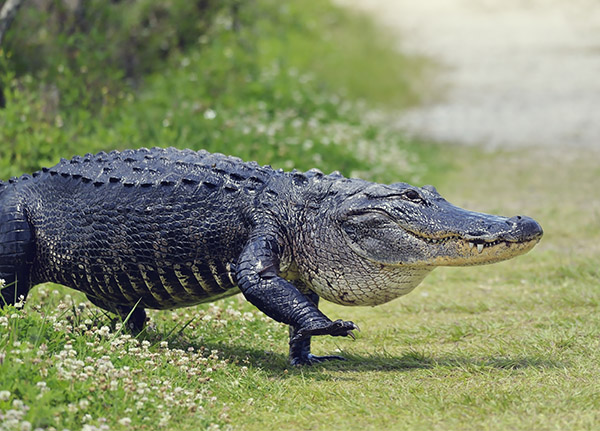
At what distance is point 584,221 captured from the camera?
25.6 feet

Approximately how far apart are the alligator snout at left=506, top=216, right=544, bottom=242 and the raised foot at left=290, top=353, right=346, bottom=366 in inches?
45.4

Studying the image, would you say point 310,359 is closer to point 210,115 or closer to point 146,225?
point 146,225

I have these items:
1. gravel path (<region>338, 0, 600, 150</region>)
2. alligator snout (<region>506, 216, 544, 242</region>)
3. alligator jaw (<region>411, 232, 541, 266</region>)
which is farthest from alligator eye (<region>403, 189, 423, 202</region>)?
gravel path (<region>338, 0, 600, 150</region>)

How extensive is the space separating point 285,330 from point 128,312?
3.05ft

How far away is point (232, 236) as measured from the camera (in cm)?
429

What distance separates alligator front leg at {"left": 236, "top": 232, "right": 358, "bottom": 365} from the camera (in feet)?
13.1

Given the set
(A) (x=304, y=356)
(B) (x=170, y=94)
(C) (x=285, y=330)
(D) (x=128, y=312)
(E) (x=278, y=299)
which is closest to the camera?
(E) (x=278, y=299)

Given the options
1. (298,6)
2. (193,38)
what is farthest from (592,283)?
(298,6)

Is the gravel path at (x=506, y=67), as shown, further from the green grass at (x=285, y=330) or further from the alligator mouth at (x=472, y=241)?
the alligator mouth at (x=472, y=241)

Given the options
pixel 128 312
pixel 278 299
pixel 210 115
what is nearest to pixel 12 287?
pixel 128 312

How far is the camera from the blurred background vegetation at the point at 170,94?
7.66 m

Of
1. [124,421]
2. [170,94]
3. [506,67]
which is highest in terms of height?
[506,67]

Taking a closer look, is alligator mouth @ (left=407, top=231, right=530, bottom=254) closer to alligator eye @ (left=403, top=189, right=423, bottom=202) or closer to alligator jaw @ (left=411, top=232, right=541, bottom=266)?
alligator jaw @ (left=411, top=232, right=541, bottom=266)

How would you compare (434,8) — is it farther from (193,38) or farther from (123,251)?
(123,251)
